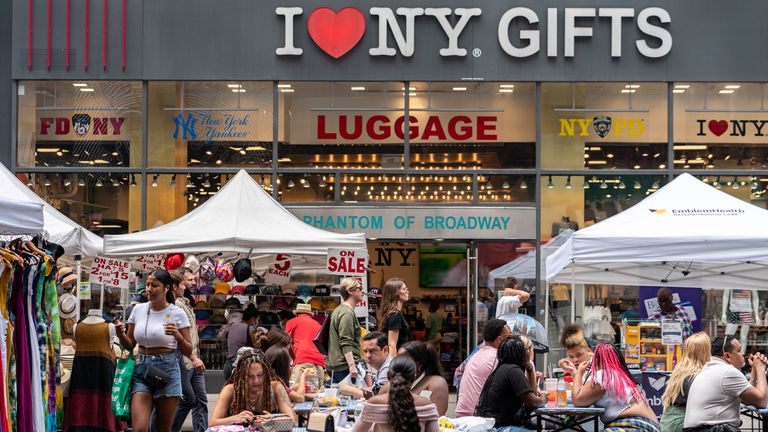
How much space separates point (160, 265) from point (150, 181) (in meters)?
2.76

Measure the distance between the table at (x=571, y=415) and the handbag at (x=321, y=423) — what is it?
7.65 ft

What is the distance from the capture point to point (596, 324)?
1727 centimetres

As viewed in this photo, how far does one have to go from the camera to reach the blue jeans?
11.7 metres

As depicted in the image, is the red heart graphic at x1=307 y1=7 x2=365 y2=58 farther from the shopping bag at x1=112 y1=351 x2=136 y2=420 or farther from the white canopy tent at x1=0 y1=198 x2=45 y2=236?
the white canopy tent at x1=0 y1=198 x2=45 y2=236

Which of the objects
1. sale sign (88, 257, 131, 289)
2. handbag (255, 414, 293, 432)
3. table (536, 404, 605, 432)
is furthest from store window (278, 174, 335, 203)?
handbag (255, 414, 293, 432)

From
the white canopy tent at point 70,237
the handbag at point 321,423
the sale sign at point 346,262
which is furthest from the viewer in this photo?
the white canopy tent at point 70,237

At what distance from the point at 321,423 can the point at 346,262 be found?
184 inches

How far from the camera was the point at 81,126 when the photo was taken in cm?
1819

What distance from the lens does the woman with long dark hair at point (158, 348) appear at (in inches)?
422

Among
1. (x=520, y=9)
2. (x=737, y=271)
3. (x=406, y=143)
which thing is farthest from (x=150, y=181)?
(x=737, y=271)

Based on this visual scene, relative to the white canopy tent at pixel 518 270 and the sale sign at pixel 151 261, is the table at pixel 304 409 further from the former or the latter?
the white canopy tent at pixel 518 270

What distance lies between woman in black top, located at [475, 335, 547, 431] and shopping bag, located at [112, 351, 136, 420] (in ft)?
11.6

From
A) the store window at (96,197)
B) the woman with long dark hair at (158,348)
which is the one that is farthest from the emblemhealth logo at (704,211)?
the store window at (96,197)

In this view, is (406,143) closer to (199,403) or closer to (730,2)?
(730,2)
